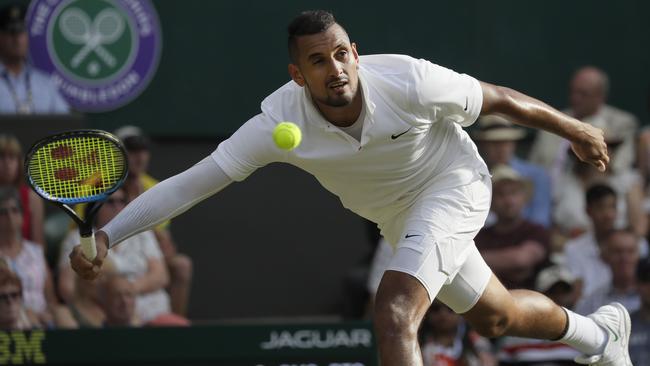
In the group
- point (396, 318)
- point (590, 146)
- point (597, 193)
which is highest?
point (597, 193)

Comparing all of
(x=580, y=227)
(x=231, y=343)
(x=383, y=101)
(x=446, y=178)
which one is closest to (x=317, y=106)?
(x=383, y=101)

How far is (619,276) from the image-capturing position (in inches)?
328

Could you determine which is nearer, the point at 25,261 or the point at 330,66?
the point at 330,66

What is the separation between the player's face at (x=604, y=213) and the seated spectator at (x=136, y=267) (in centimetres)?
278

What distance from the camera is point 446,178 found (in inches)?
217

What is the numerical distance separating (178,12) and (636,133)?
3428 millimetres

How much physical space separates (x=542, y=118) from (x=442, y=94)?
481 millimetres

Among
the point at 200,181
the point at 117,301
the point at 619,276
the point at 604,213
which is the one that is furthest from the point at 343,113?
the point at 604,213

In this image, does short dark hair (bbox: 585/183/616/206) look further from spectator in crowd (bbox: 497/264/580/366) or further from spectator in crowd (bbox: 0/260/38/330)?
spectator in crowd (bbox: 0/260/38/330)

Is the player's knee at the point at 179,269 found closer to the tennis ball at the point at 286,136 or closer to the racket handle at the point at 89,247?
the racket handle at the point at 89,247

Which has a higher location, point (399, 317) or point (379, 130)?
point (379, 130)

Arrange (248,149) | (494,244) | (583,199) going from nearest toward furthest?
(248,149), (494,244), (583,199)

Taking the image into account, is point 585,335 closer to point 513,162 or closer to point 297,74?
point 297,74

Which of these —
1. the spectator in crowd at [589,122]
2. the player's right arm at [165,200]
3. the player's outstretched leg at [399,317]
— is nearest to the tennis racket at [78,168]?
the player's right arm at [165,200]
